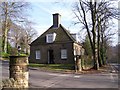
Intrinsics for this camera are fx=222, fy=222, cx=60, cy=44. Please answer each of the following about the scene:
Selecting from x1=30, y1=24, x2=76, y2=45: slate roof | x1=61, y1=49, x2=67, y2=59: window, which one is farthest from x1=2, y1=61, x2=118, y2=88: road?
x1=30, y1=24, x2=76, y2=45: slate roof

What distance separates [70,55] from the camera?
38.2 m

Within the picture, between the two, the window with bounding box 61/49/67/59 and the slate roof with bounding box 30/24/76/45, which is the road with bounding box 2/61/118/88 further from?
the slate roof with bounding box 30/24/76/45

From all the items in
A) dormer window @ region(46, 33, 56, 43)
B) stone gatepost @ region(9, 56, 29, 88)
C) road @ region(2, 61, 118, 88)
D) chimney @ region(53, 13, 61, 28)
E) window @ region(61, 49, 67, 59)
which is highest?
chimney @ region(53, 13, 61, 28)

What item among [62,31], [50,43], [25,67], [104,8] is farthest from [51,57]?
[25,67]

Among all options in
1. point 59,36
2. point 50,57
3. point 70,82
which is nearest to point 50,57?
point 50,57

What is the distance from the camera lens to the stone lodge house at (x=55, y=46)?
38.3m

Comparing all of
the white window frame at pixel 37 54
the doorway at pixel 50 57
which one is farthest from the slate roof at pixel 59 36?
the doorway at pixel 50 57

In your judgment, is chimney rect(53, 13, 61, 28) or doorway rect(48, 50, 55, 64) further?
chimney rect(53, 13, 61, 28)

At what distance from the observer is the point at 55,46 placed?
39438mm

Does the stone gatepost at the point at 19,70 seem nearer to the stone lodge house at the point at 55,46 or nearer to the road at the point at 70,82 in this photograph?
the road at the point at 70,82

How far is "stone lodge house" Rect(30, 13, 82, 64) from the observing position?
38.3 metres

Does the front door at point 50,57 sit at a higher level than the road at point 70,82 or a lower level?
higher

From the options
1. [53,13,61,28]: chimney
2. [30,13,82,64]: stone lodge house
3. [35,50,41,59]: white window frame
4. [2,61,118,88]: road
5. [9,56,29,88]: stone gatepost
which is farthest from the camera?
[35,50,41,59]: white window frame

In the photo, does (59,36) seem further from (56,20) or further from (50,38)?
(56,20)
